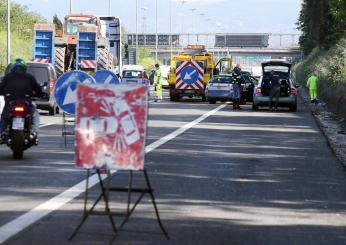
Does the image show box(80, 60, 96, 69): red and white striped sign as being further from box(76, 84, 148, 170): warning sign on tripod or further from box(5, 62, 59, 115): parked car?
box(76, 84, 148, 170): warning sign on tripod

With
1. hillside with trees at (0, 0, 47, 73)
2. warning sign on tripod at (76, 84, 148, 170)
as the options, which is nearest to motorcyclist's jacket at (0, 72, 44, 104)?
warning sign on tripod at (76, 84, 148, 170)

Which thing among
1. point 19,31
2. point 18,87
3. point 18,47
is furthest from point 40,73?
point 19,31

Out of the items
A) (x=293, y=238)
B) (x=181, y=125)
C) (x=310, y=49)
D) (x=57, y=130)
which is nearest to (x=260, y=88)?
(x=181, y=125)

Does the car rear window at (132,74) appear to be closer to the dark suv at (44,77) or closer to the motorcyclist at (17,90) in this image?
the dark suv at (44,77)

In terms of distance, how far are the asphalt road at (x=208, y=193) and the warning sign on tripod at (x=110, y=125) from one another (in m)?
0.76

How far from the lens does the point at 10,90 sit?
16812 millimetres

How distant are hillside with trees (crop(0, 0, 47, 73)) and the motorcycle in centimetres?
4306

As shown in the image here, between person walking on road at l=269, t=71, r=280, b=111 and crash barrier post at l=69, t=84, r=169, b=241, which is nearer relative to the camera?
crash barrier post at l=69, t=84, r=169, b=241

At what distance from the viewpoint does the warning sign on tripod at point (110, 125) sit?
917 cm

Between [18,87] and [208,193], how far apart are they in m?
5.35

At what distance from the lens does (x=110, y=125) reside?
9.26 meters

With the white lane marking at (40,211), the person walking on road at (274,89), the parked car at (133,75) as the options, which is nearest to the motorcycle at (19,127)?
the white lane marking at (40,211)

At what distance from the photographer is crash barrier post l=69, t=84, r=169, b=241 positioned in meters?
9.17

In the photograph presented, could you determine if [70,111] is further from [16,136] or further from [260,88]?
Result: [260,88]
